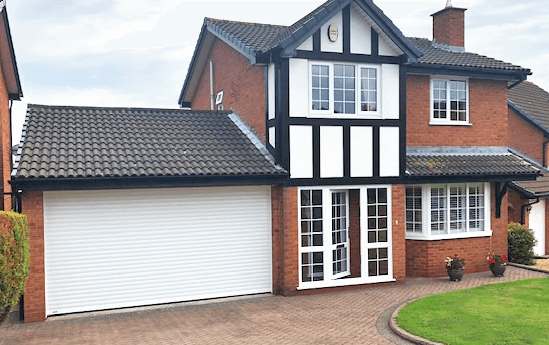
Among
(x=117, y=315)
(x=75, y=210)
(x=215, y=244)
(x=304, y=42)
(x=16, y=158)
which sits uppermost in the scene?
(x=304, y=42)

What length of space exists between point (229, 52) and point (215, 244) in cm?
671

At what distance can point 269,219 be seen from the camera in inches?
523

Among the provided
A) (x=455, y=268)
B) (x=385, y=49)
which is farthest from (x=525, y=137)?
(x=385, y=49)

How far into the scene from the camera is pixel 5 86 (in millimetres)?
16062

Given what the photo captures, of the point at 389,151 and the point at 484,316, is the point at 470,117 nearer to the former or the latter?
the point at 389,151

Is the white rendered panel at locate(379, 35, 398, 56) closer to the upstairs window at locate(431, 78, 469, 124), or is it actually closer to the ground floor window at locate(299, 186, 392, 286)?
the upstairs window at locate(431, 78, 469, 124)

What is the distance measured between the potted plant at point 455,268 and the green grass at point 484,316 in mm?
1062

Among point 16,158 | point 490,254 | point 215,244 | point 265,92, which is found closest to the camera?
point 16,158

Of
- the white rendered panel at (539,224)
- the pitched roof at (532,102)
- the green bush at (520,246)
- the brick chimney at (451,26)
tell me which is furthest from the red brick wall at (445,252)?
the pitched roof at (532,102)

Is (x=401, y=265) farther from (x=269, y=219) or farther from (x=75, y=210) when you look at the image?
(x=75, y=210)

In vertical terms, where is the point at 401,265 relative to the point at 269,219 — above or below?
below

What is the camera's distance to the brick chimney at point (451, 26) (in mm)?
18844

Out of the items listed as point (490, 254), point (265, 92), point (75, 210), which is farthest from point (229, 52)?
point (490, 254)

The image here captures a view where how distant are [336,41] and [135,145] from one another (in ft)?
18.2
